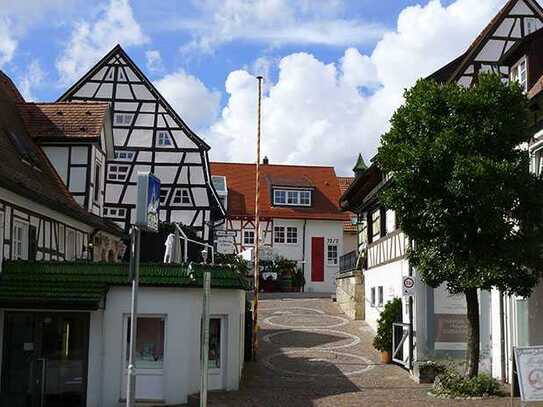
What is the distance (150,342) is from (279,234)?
116 feet

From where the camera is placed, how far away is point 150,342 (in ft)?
56.0

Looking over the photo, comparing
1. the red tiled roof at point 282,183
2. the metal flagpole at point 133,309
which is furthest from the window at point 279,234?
the metal flagpole at point 133,309

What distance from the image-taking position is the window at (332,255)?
51625 mm

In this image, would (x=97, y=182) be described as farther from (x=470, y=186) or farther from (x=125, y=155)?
(x=470, y=186)

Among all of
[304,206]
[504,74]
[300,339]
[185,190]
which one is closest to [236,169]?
[304,206]

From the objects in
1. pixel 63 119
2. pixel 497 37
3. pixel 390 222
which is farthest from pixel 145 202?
pixel 390 222

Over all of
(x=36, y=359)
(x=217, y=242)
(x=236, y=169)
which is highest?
(x=236, y=169)

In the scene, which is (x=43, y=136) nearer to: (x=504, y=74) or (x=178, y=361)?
(x=178, y=361)

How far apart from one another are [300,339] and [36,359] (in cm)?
1198

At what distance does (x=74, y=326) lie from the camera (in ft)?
55.9

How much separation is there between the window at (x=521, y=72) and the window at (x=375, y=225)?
37.2 ft

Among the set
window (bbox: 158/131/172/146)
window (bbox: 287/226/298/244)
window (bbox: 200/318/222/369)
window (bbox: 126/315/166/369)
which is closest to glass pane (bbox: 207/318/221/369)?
window (bbox: 200/318/222/369)

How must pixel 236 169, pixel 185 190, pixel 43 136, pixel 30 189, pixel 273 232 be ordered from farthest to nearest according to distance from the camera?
pixel 236 169 < pixel 273 232 < pixel 185 190 < pixel 43 136 < pixel 30 189

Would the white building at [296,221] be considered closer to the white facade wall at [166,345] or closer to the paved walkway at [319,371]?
the paved walkway at [319,371]
